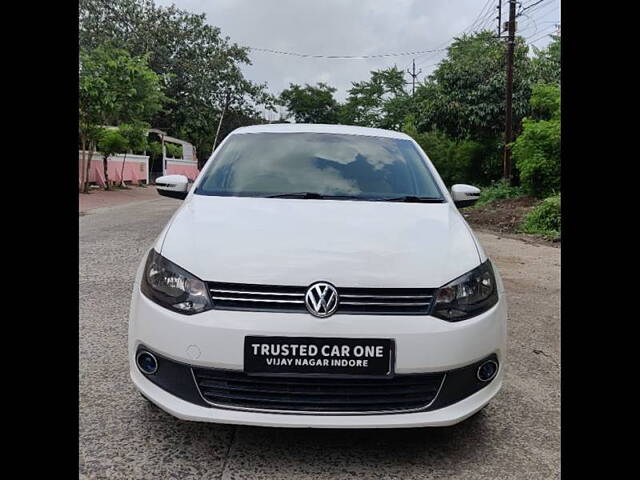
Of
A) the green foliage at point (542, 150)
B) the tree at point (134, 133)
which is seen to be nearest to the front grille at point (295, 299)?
the green foliage at point (542, 150)

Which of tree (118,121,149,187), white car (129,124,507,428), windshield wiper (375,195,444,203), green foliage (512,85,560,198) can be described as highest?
tree (118,121,149,187)

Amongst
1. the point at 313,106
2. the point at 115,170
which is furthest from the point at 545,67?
the point at 313,106

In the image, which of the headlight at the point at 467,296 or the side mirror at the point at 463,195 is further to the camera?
the side mirror at the point at 463,195

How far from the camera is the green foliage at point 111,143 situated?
21250 mm

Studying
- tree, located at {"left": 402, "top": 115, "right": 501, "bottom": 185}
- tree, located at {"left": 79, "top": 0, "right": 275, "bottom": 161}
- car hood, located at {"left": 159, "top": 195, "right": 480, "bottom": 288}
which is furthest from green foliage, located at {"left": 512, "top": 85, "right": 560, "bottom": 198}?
tree, located at {"left": 79, "top": 0, "right": 275, "bottom": 161}

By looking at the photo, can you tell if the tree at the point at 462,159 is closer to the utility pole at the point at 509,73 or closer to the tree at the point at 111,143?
the utility pole at the point at 509,73

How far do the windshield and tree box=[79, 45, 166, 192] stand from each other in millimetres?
14996

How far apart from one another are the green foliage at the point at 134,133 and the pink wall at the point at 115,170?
2.07 metres

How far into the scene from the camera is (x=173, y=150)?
35719 millimetres

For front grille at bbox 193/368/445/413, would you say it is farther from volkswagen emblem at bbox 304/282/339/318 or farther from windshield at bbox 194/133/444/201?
windshield at bbox 194/133/444/201

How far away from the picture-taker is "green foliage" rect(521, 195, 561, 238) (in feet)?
36.3

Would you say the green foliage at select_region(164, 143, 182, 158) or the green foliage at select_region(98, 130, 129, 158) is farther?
the green foliage at select_region(164, 143, 182, 158)

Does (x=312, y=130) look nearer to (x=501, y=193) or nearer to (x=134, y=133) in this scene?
(x=501, y=193)
